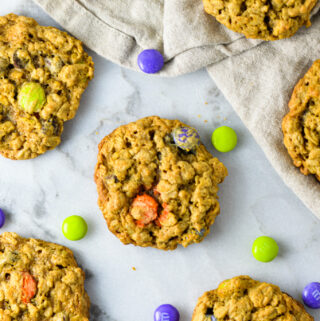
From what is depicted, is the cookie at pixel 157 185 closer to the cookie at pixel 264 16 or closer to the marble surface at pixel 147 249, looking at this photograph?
the marble surface at pixel 147 249

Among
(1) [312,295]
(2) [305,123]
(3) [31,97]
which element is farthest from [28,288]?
(2) [305,123]

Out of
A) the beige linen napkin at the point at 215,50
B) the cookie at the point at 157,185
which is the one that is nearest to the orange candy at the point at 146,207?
the cookie at the point at 157,185

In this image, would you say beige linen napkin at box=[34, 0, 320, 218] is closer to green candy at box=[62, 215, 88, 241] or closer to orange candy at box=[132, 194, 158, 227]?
orange candy at box=[132, 194, 158, 227]

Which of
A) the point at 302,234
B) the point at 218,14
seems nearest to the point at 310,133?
the point at 302,234

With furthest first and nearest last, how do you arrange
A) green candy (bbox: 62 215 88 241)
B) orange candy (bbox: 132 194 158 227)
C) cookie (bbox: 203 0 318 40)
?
green candy (bbox: 62 215 88 241), orange candy (bbox: 132 194 158 227), cookie (bbox: 203 0 318 40)

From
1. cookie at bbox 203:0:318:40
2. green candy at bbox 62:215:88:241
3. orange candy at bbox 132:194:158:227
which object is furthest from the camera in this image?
green candy at bbox 62:215:88:241

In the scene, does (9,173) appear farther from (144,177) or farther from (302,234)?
(302,234)

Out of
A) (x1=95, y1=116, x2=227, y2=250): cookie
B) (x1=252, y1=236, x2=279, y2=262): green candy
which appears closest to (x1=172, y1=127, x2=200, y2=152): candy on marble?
(x1=95, y1=116, x2=227, y2=250): cookie

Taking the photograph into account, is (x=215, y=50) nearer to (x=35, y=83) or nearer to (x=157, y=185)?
(x=157, y=185)
